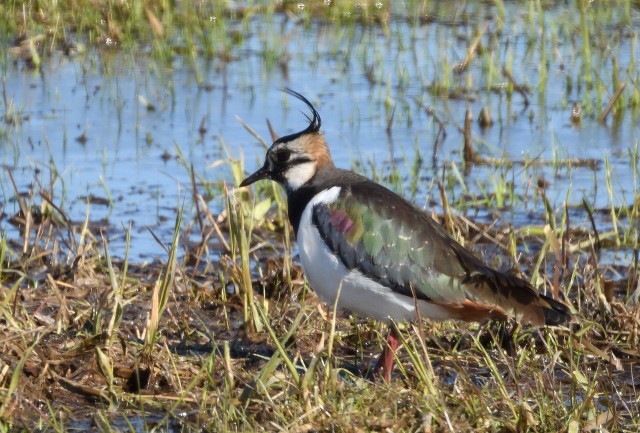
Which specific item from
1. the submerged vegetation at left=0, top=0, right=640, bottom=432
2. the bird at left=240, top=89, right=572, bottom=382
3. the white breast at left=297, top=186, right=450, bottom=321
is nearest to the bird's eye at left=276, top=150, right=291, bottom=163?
the submerged vegetation at left=0, top=0, right=640, bottom=432

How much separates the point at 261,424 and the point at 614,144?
4.90 metres

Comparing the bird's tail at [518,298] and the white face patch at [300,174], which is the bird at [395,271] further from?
the white face patch at [300,174]

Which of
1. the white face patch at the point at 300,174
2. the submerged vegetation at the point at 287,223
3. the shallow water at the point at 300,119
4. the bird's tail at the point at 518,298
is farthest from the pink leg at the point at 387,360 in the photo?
the shallow water at the point at 300,119

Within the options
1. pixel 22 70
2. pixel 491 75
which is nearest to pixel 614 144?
pixel 491 75

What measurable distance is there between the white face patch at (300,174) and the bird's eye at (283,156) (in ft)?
0.16

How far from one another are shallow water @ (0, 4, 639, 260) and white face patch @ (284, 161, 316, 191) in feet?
4.49

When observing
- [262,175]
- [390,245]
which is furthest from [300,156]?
[390,245]

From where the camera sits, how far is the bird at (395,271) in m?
4.80

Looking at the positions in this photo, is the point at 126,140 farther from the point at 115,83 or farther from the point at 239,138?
the point at 115,83

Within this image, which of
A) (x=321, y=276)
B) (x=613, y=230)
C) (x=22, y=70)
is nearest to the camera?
(x=321, y=276)

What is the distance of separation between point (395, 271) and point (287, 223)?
64.4 inches

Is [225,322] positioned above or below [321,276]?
below

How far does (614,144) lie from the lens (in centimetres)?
835

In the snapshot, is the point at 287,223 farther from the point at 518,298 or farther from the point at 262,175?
the point at 518,298
